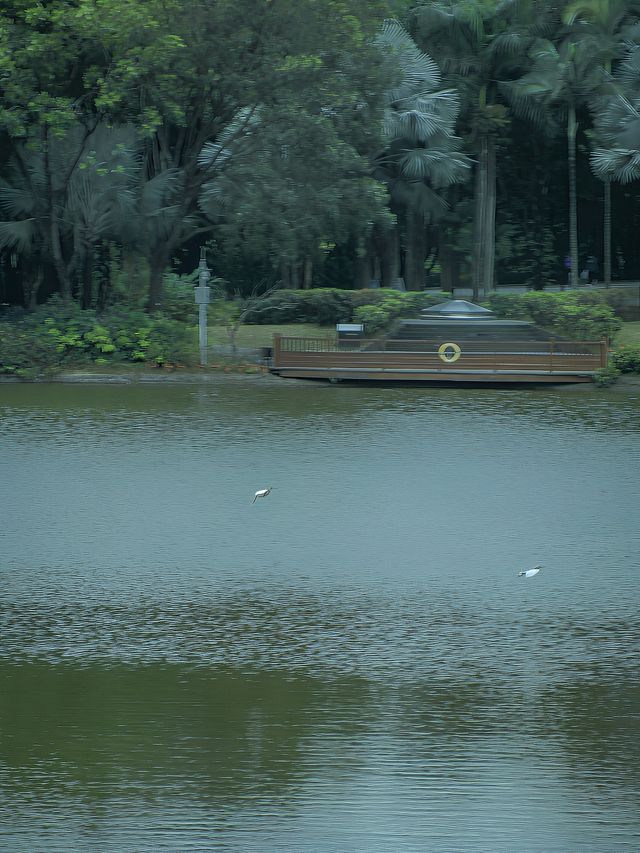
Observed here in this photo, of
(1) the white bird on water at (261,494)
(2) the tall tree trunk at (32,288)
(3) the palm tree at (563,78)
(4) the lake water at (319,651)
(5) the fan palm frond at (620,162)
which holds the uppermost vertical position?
(3) the palm tree at (563,78)

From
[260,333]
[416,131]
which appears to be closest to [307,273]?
[416,131]

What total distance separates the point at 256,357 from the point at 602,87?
17166 mm

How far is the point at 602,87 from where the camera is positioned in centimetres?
3994

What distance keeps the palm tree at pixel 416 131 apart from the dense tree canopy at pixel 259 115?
72mm

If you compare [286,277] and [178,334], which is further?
[286,277]

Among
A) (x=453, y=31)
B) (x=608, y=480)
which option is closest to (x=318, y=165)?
(x=453, y=31)

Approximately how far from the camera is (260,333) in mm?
36438

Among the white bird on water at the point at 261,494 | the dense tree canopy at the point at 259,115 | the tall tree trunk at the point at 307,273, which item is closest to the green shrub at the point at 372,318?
the dense tree canopy at the point at 259,115

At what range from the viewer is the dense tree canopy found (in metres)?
27.9

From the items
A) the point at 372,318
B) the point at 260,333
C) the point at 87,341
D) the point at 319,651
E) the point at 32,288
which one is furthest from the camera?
the point at 260,333

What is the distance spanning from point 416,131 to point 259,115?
9.39 m

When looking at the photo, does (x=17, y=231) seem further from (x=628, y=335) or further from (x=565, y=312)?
(x=628, y=335)

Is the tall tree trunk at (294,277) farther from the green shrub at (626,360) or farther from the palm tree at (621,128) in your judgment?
the green shrub at (626,360)

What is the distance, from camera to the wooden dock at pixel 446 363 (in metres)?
27.7
